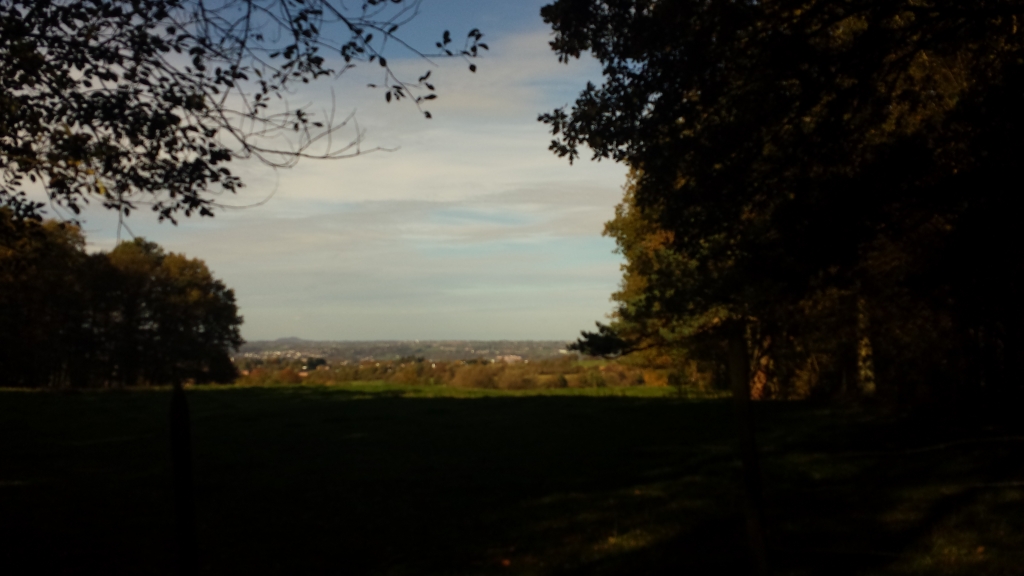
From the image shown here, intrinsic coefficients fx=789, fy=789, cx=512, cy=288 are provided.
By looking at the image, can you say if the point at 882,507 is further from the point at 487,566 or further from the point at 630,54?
the point at 630,54

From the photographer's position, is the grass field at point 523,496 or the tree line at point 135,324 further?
the tree line at point 135,324

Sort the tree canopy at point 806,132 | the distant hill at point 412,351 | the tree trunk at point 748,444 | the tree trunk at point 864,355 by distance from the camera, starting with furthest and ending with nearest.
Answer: the distant hill at point 412,351 → the tree trunk at point 864,355 → the tree canopy at point 806,132 → the tree trunk at point 748,444

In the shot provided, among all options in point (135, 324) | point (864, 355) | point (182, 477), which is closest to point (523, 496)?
point (182, 477)

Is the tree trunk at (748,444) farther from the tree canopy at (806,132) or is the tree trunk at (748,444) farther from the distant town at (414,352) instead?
the distant town at (414,352)

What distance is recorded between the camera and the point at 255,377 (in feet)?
184

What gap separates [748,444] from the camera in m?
6.31

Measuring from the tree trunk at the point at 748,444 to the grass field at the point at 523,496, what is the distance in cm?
203

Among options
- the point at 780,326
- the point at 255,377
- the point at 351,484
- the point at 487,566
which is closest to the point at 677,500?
the point at 487,566

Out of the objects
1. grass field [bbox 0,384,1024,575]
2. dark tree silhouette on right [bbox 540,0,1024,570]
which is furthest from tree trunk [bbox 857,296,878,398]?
dark tree silhouette on right [bbox 540,0,1024,570]

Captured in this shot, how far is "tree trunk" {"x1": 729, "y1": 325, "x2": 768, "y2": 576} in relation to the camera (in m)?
6.23

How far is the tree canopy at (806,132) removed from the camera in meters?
9.71

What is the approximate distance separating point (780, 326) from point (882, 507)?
578 inches

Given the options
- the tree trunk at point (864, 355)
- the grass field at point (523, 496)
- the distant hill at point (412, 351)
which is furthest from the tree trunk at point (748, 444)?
the distant hill at point (412, 351)

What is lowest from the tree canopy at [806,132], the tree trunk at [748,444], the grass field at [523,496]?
the grass field at [523,496]
